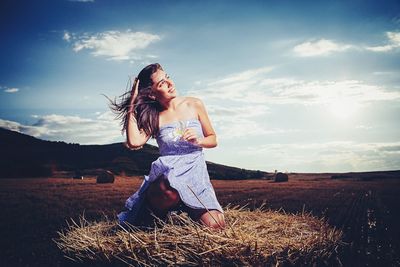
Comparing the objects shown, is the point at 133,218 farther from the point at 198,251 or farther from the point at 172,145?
the point at 198,251

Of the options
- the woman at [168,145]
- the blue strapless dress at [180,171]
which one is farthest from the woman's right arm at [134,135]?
the blue strapless dress at [180,171]

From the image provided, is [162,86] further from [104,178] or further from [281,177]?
[281,177]

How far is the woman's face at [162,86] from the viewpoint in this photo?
10.1 ft

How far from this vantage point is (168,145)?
2920 millimetres

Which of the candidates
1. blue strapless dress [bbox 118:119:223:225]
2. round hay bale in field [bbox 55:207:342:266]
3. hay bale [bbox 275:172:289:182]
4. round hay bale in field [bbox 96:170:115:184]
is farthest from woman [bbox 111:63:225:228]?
hay bale [bbox 275:172:289:182]

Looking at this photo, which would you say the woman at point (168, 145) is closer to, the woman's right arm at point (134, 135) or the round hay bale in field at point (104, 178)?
the woman's right arm at point (134, 135)

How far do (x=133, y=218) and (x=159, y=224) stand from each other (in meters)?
0.21

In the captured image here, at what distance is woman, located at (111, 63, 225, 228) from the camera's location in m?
2.56

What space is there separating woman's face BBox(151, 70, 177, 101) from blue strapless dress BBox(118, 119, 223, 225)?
28cm

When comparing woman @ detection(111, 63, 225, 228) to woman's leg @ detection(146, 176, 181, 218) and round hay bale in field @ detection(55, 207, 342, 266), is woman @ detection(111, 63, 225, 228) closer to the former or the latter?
woman's leg @ detection(146, 176, 181, 218)

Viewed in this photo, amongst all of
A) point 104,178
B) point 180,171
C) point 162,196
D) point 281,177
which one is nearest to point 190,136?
point 180,171

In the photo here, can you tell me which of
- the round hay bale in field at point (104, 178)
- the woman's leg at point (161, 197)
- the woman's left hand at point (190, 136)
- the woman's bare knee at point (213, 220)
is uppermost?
the woman's left hand at point (190, 136)

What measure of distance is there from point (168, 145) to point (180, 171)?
0.34 m

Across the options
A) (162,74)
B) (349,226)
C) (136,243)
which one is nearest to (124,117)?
(162,74)
